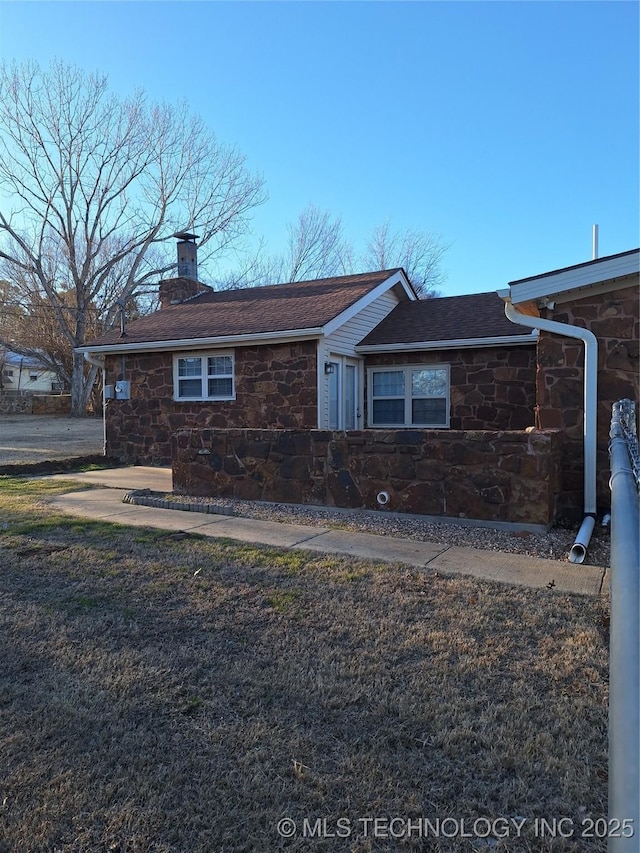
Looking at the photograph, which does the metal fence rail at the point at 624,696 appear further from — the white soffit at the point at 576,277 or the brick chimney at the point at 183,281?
the brick chimney at the point at 183,281

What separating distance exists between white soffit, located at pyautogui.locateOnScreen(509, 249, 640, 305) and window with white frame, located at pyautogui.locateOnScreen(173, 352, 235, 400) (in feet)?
22.2

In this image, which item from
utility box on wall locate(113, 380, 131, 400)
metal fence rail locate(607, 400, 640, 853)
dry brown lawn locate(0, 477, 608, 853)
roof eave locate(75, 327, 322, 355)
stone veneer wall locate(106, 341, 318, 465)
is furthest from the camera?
utility box on wall locate(113, 380, 131, 400)

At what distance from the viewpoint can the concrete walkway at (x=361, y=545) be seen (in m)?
4.89

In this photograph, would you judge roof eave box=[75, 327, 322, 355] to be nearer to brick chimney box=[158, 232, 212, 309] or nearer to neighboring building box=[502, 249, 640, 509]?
brick chimney box=[158, 232, 212, 309]

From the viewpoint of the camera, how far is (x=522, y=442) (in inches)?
256

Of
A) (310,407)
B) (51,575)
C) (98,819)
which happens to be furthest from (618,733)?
(310,407)

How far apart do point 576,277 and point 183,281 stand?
40.0 ft

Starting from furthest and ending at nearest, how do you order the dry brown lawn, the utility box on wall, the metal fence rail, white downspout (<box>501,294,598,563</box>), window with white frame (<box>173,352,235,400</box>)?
the utility box on wall < window with white frame (<box>173,352,235,400</box>) < white downspout (<box>501,294,598,563</box>) < the dry brown lawn < the metal fence rail

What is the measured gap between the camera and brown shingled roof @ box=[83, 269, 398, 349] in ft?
39.4

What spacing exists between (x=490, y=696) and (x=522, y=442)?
3.96m

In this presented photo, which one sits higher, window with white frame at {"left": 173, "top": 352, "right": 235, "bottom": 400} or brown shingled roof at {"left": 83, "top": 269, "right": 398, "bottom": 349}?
brown shingled roof at {"left": 83, "top": 269, "right": 398, "bottom": 349}

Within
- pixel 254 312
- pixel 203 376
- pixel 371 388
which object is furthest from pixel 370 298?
pixel 203 376

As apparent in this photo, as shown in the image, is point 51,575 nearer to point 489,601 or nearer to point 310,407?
point 489,601

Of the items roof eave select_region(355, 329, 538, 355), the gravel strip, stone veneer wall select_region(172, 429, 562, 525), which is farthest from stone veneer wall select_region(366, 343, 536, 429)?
the gravel strip
